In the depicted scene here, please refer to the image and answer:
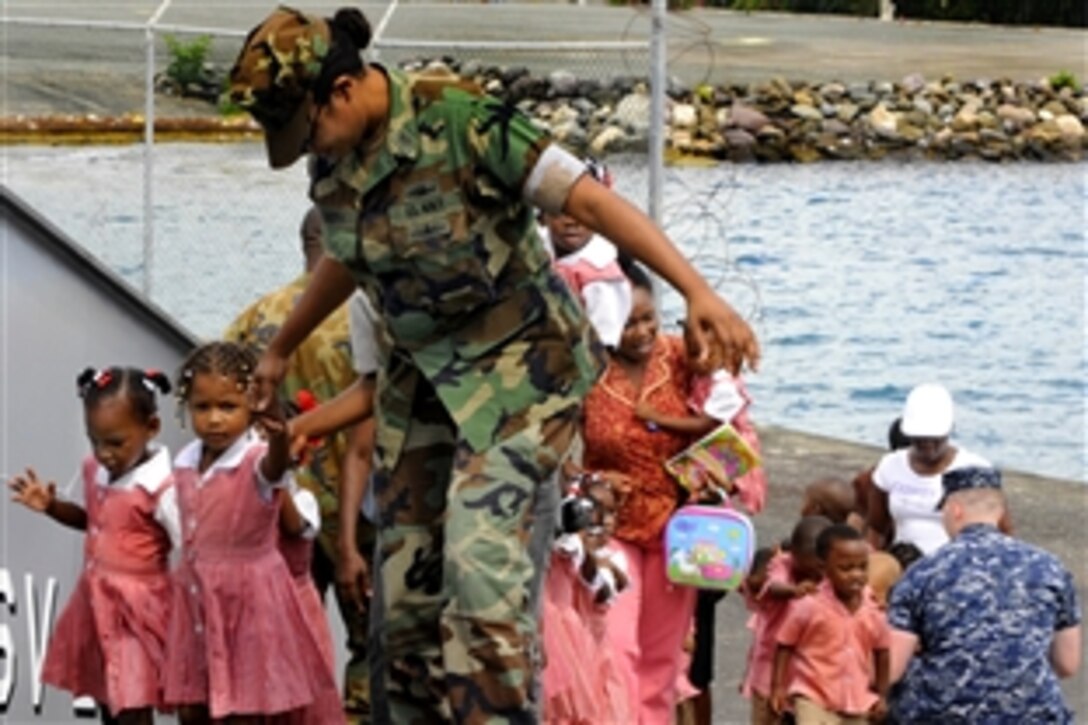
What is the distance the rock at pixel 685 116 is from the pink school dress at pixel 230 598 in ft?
77.8

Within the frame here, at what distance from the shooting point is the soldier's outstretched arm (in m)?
5.57

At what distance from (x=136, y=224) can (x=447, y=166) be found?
9.18 meters

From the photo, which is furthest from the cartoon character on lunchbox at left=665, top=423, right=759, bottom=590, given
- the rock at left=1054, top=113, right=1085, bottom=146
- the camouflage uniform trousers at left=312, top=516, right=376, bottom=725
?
the rock at left=1054, top=113, right=1085, bottom=146

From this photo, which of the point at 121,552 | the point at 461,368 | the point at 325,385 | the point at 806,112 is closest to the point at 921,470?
the point at 325,385

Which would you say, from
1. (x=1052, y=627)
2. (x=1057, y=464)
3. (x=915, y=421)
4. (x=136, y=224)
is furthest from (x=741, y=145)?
(x=1052, y=627)

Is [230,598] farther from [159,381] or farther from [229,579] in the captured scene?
[159,381]

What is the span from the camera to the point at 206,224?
13992 millimetres

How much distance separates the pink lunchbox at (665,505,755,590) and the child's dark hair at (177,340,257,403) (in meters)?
1.63

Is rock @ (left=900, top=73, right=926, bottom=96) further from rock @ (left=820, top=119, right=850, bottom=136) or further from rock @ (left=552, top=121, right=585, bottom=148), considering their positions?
rock @ (left=552, top=121, right=585, bottom=148)

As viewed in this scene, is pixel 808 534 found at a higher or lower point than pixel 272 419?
lower

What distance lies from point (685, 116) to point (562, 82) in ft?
66.7

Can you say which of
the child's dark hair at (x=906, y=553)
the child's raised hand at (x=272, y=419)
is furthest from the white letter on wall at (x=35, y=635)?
the child's dark hair at (x=906, y=553)

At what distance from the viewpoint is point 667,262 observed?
5.75 metres

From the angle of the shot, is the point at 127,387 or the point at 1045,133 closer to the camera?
the point at 127,387
